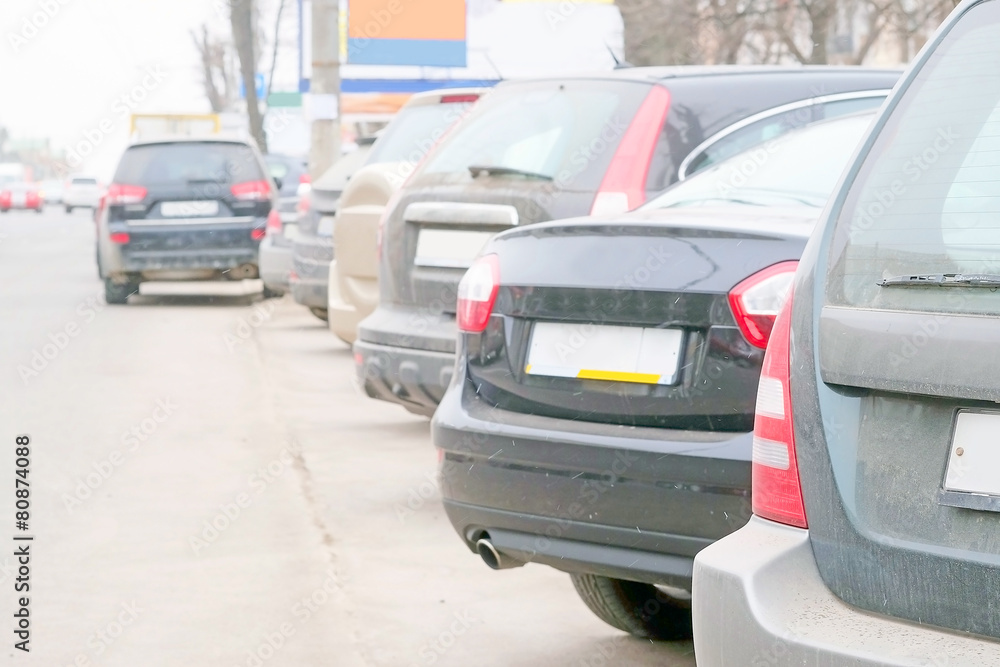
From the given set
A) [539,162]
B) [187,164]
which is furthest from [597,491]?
[187,164]

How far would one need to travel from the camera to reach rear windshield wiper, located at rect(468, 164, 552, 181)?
582 centimetres

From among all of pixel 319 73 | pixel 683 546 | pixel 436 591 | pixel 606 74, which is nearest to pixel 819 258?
pixel 683 546

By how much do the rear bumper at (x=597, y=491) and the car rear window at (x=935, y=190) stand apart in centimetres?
99

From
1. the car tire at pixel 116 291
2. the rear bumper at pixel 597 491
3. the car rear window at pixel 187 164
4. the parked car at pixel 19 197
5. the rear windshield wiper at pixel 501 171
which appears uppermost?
the rear windshield wiper at pixel 501 171

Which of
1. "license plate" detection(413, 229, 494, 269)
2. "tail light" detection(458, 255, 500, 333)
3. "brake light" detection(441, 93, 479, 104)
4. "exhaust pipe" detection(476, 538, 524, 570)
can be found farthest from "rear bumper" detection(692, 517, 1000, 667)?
"brake light" detection(441, 93, 479, 104)

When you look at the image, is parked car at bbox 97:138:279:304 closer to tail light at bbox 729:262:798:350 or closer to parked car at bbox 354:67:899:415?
parked car at bbox 354:67:899:415

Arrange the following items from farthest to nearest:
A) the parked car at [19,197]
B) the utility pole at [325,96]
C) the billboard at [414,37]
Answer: the parked car at [19,197]
the billboard at [414,37]
the utility pole at [325,96]

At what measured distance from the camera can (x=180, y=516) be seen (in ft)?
20.2

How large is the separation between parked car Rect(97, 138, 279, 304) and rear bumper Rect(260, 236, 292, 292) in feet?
5.01

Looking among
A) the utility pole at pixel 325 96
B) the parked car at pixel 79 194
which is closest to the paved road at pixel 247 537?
the utility pole at pixel 325 96

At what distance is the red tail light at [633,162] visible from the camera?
17.9 feet

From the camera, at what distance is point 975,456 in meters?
2.37

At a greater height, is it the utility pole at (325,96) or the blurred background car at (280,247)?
the utility pole at (325,96)

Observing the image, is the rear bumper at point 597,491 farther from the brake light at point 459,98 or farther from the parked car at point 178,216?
the parked car at point 178,216
